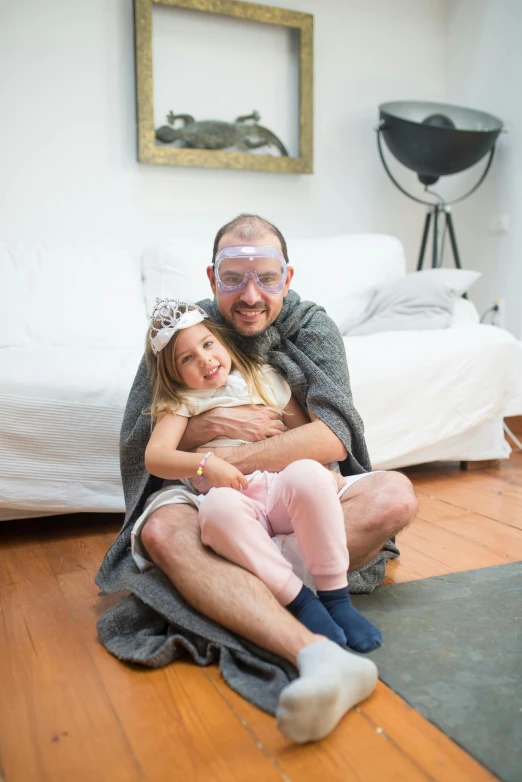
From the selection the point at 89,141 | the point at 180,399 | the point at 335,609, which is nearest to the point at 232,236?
the point at 180,399

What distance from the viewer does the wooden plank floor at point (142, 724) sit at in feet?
3.21

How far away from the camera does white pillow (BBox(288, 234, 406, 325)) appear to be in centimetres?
312

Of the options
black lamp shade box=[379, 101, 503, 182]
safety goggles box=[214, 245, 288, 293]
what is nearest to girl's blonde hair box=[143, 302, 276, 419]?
safety goggles box=[214, 245, 288, 293]

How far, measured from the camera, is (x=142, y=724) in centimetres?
110

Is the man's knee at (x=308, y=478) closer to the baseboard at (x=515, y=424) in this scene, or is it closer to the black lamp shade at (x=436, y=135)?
the baseboard at (x=515, y=424)

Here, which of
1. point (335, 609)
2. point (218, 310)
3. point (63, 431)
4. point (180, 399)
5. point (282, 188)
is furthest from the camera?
point (282, 188)

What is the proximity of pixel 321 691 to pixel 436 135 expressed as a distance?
2.89 meters

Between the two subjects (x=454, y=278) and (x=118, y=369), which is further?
(x=454, y=278)

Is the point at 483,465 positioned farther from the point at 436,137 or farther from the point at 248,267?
the point at 248,267

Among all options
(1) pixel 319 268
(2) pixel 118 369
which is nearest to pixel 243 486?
(2) pixel 118 369

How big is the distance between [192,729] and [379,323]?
82.2 inches

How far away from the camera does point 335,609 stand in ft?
4.26

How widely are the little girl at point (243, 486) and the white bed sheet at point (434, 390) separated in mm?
880

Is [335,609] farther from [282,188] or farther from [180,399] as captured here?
[282,188]
